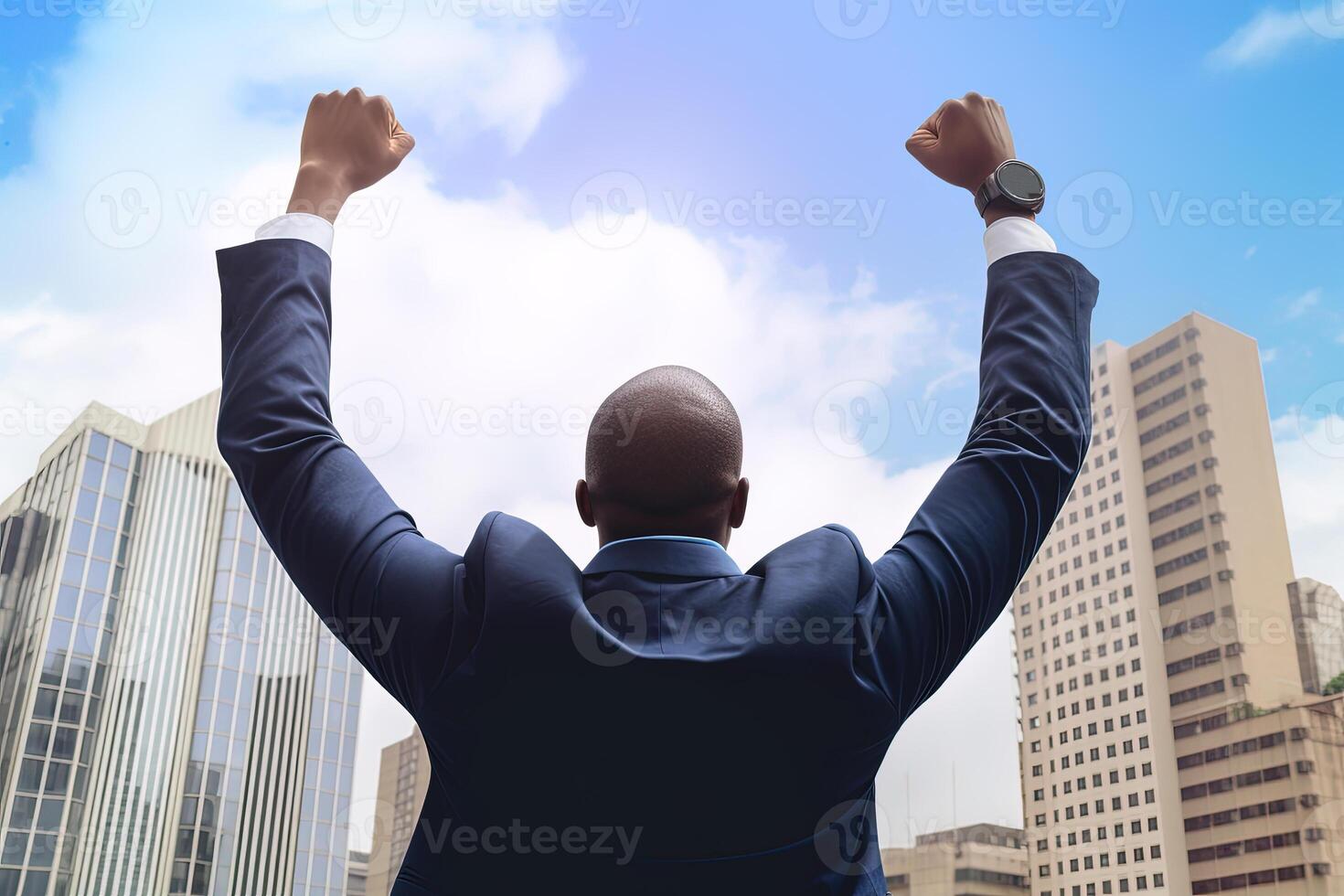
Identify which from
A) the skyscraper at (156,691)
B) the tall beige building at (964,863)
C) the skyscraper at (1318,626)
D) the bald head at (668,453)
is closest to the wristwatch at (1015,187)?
the bald head at (668,453)

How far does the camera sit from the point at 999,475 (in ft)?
1.80

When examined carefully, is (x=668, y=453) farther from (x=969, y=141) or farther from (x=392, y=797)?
(x=392, y=797)

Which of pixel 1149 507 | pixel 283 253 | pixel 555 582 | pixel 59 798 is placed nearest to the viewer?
pixel 555 582

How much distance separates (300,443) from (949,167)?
474mm

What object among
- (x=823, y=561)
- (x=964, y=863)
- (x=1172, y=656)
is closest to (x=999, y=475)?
(x=823, y=561)

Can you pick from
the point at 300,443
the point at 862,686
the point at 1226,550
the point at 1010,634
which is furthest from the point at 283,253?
the point at 1010,634

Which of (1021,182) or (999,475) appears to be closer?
(999,475)

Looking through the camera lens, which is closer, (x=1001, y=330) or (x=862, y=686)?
(x=862, y=686)

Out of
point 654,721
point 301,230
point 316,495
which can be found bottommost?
point 654,721

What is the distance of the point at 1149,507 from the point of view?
2289cm

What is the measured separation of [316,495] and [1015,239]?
44 centimetres

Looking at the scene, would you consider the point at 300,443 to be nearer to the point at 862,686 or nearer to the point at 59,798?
the point at 862,686

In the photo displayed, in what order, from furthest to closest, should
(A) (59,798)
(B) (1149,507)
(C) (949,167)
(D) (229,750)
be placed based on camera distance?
(D) (229,750)
(A) (59,798)
(B) (1149,507)
(C) (949,167)

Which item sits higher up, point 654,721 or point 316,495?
point 316,495
